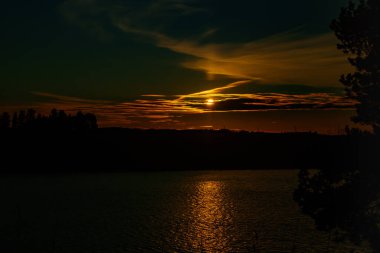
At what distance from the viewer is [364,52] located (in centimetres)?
2438

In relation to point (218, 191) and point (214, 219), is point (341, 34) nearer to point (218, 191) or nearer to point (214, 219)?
point (214, 219)

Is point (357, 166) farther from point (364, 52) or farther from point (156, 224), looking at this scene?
point (156, 224)

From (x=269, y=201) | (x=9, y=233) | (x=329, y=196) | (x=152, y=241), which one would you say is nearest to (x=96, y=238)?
(x=152, y=241)

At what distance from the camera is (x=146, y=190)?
120750 millimetres

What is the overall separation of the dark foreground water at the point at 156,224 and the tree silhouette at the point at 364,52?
26.3 ft

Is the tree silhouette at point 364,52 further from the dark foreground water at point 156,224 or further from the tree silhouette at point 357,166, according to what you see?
the dark foreground water at point 156,224

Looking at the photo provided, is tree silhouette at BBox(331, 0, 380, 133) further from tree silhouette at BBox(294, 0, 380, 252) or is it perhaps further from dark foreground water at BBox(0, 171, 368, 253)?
dark foreground water at BBox(0, 171, 368, 253)

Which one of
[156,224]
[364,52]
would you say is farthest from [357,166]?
[156,224]


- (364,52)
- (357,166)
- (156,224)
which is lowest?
(156,224)

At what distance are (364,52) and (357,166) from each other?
5.86 meters

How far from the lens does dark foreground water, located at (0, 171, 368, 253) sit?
4725 centimetres

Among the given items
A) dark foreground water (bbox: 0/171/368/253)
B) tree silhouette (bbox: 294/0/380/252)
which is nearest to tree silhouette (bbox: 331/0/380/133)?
tree silhouette (bbox: 294/0/380/252)

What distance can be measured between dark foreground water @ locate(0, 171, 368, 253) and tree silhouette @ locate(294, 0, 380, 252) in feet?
11.0

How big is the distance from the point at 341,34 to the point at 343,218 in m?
9.26
